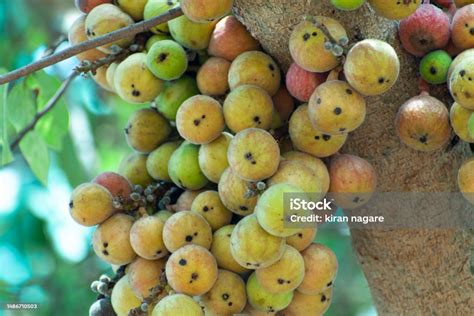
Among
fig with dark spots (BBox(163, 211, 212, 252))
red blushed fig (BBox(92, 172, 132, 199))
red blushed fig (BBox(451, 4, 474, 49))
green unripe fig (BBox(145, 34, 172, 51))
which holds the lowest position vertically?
fig with dark spots (BBox(163, 211, 212, 252))

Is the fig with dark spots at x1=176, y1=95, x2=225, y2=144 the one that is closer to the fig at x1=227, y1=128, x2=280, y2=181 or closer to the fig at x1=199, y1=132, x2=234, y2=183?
the fig at x1=199, y1=132, x2=234, y2=183

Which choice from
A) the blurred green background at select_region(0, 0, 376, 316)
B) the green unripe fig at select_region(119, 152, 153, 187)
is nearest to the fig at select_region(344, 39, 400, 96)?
the green unripe fig at select_region(119, 152, 153, 187)

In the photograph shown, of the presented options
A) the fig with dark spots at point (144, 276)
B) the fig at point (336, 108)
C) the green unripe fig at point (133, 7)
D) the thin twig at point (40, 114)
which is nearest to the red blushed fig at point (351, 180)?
the fig at point (336, 108)

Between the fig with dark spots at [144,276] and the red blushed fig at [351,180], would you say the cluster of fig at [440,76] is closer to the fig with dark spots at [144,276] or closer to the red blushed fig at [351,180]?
the red blushed fig at [351,180]

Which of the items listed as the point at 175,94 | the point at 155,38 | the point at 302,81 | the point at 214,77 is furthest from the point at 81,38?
the point at 302,81

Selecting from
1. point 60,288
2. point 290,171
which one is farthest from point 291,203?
point 60,288

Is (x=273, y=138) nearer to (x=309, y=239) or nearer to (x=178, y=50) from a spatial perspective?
(x=309, y=239)
